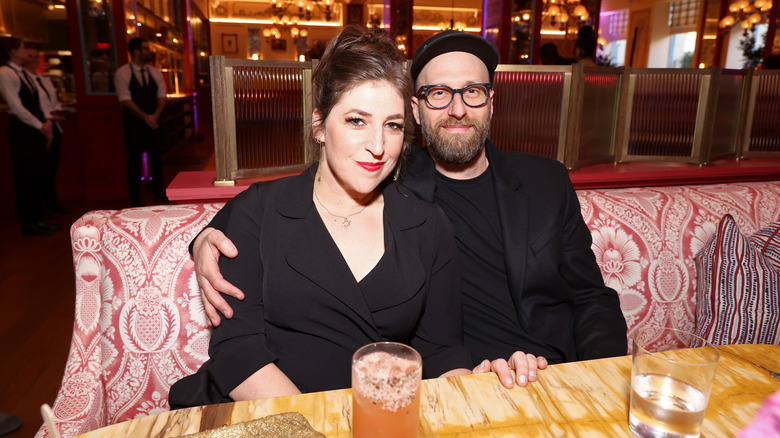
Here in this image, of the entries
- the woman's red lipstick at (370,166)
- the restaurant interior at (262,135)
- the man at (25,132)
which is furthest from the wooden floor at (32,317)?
the woman's red lipstick at (370,166)

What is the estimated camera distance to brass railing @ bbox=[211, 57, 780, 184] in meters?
2.16

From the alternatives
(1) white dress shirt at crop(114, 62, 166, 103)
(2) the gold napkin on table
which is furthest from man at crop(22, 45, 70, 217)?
(2) the gold napkin on table

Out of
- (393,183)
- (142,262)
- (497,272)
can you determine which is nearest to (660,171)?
(497,272)

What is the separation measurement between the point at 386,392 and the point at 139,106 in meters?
5.94

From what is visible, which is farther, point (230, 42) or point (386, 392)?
point (230, 42)

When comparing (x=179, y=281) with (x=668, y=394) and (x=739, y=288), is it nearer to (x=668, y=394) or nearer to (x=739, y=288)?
(x=668, y=394)

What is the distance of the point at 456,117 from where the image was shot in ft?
5.56

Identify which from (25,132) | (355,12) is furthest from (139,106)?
(355,12)

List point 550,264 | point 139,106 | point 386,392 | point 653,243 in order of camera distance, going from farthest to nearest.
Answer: point 139,106 → point 653,243 → point 550,264 → point 386,392

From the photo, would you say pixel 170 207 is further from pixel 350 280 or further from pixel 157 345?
pixel 350 280

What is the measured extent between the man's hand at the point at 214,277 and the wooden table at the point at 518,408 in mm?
400

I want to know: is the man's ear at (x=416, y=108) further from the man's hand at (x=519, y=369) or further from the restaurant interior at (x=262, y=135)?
the man's hand at (x=519, y=369)

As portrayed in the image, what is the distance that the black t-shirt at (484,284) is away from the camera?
5.29 feet

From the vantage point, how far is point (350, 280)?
51.6 inches
